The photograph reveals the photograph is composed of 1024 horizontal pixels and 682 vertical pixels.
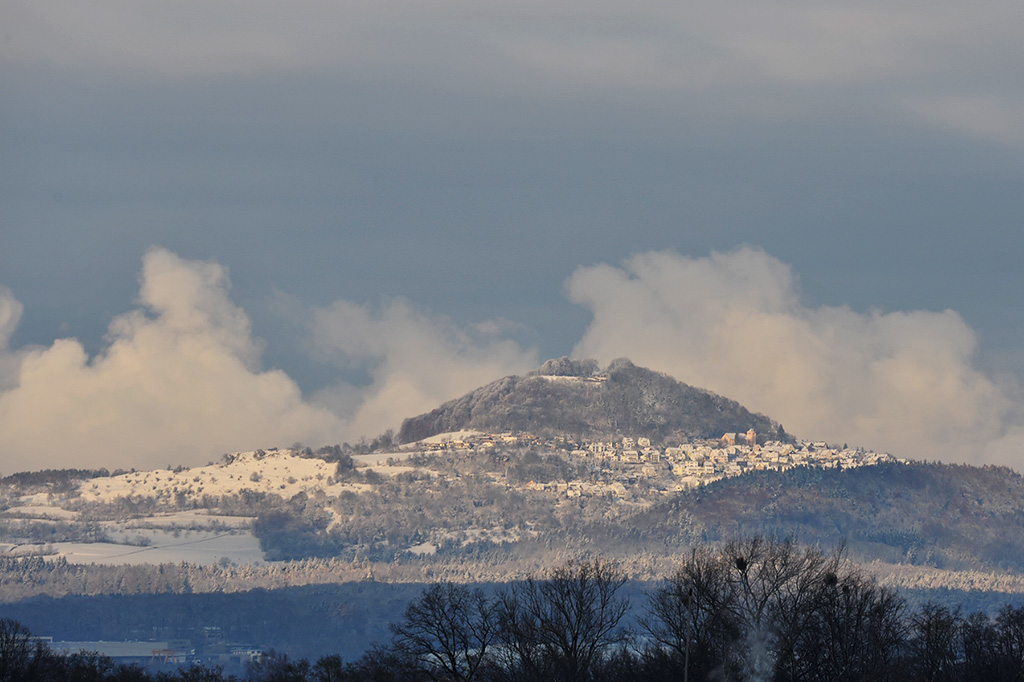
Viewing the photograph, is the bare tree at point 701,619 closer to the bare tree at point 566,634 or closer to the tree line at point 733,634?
the tree line at point 733,634

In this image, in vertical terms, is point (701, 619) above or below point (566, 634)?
above

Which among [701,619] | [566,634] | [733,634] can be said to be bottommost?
[733,634]

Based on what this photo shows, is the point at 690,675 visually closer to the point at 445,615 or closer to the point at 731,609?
the point at 731,609

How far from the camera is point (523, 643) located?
605ft

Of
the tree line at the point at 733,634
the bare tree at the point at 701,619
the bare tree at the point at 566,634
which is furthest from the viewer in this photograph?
the bare tree at the point at 566,634

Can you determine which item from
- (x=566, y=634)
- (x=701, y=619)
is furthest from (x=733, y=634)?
(x=566, y=634)

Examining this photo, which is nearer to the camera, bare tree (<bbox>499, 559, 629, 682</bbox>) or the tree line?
the tree line

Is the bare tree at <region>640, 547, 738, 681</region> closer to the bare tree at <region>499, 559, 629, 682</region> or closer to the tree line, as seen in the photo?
the tree line

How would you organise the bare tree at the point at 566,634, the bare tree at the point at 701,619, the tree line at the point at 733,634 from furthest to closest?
1. the bare tree at the point at 566,634
2. the bare tree at the point at 701,619
3. the tree line at the point at 733,634

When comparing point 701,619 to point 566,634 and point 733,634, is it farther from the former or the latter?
point 733,634

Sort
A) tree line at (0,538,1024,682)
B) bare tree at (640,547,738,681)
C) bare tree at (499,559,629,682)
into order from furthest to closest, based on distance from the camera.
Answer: bare tree at (499,559,629,682) < bare tree at (640,547,738,681) < tree line at (0,538,1024,682)

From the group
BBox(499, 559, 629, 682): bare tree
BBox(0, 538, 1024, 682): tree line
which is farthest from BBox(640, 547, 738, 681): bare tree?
BBox(499, 559, 629, 682): bare tree

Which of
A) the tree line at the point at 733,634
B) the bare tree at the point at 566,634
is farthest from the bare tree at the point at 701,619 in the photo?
the bare tree at the point at 566,634

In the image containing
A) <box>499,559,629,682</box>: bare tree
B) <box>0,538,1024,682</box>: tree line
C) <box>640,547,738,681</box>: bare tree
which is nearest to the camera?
<box>0,538,1024,682</box>: tree line
